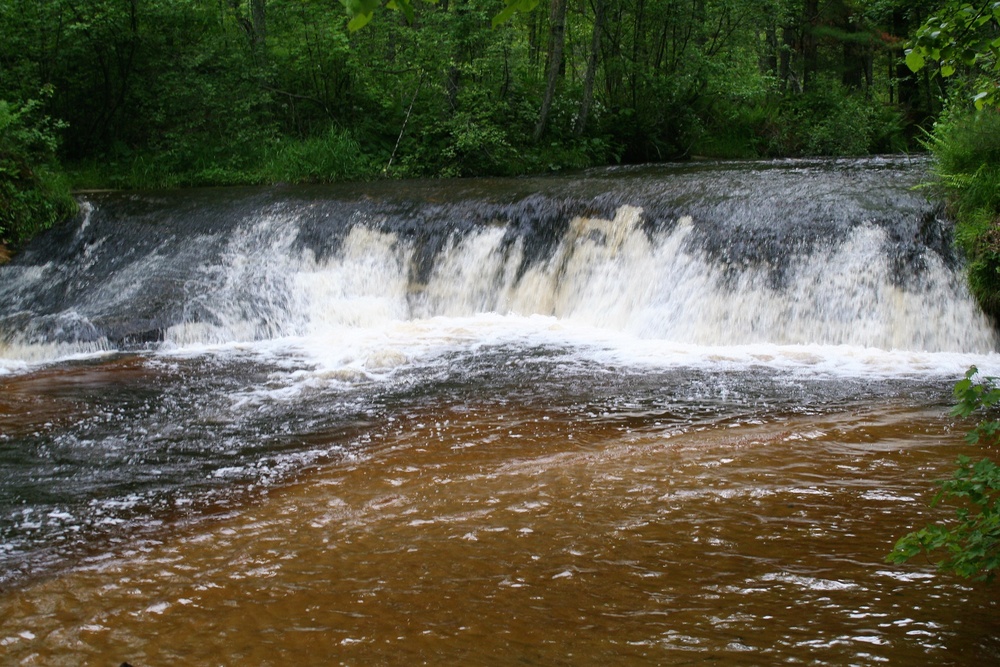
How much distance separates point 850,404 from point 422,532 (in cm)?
385

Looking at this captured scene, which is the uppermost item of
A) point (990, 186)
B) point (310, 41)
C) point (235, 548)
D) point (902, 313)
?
point (310, 41)

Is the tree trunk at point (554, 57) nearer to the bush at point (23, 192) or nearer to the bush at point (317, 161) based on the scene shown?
the bush at point (317, 161)

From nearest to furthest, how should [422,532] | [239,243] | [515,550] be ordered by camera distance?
[515,550] < [422,532] < [239,243]

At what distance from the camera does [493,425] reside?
6.50m

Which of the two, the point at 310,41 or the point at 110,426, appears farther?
the point at 310,41

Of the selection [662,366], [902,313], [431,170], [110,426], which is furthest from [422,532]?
[431,170]

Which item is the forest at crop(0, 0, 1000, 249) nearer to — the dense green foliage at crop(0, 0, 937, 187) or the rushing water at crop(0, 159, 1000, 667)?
the dense green foliage at crop(0, 0, 937, 187)

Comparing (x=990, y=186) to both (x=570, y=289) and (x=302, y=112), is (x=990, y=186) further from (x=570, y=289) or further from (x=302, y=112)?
(x=302, y=112)

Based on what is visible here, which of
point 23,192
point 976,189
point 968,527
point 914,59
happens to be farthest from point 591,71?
point 968,527

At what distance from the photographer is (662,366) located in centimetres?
824

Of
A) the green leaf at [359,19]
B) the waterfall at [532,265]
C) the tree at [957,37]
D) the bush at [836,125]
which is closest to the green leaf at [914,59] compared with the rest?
Answer: the tree at [957,37]

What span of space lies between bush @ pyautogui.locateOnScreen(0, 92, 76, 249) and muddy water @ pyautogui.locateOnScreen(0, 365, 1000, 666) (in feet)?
32.2

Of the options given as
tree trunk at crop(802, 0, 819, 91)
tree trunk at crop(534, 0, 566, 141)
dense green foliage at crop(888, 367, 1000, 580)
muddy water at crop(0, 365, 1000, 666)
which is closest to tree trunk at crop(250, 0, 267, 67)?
tree trunk at crop(534, 0, 566, 141)

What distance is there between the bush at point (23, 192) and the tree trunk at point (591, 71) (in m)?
10.2
